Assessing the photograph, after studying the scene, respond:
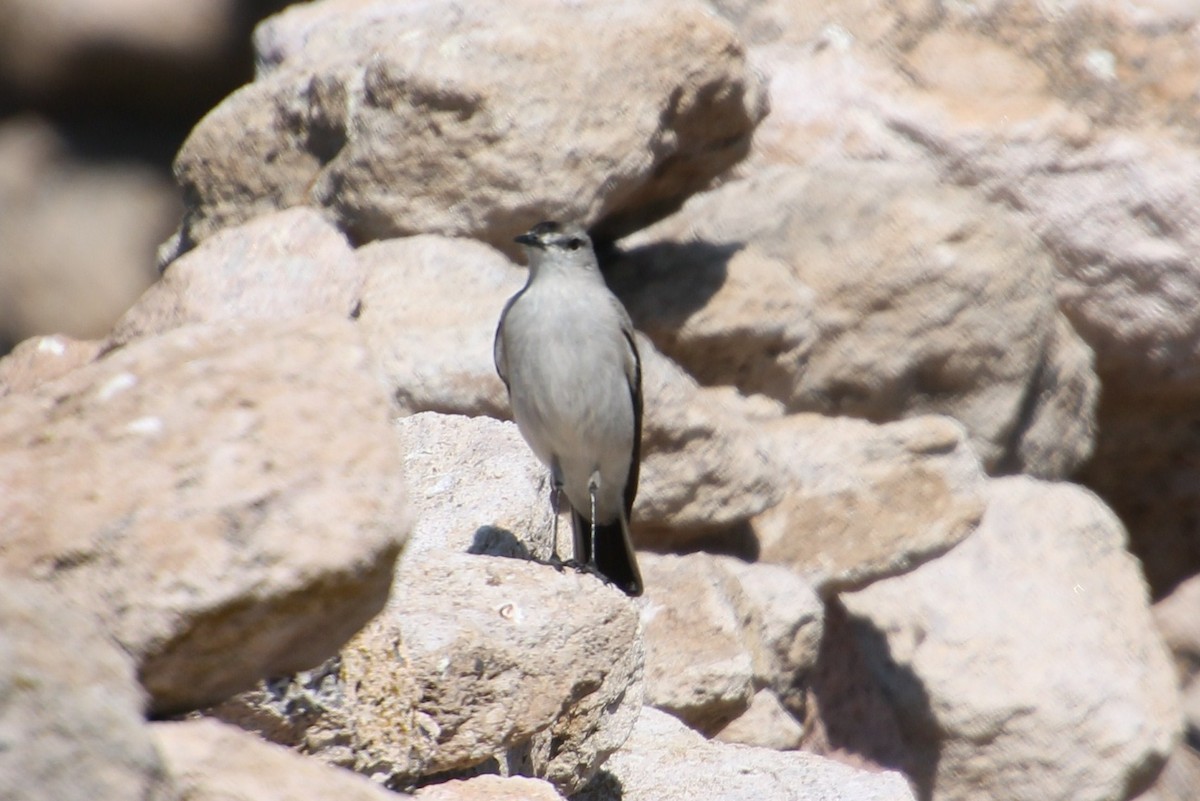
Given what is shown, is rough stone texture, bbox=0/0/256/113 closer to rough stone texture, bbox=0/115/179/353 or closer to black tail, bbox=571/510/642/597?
rough stone texture, bbox=0/115/179/353

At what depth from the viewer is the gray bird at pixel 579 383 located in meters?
6.41

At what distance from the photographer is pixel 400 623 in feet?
13.4

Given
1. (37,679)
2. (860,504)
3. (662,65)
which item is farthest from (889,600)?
(37,679)

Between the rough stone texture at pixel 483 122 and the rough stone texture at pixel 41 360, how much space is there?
3.23 ft

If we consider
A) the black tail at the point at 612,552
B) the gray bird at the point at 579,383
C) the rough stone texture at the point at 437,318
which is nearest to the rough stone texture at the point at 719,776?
Answer: the black tail at the point at 612,552

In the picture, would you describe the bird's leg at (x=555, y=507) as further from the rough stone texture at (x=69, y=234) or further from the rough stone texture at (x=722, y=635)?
the rough stone texture at (x=69, y=234)

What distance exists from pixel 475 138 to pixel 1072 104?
142 inches

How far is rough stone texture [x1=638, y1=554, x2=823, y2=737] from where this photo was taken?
6074 millimetres

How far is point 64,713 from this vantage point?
224 centimetres

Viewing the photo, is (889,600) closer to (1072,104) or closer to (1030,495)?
(1030,495)

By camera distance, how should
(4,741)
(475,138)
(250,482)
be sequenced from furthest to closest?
(475,138) < (250,482) < (4,741)

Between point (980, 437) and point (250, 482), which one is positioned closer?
point (250, 482)

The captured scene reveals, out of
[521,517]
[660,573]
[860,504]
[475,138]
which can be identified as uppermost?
[475,138]

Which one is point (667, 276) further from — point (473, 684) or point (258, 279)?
point (473, 684)
